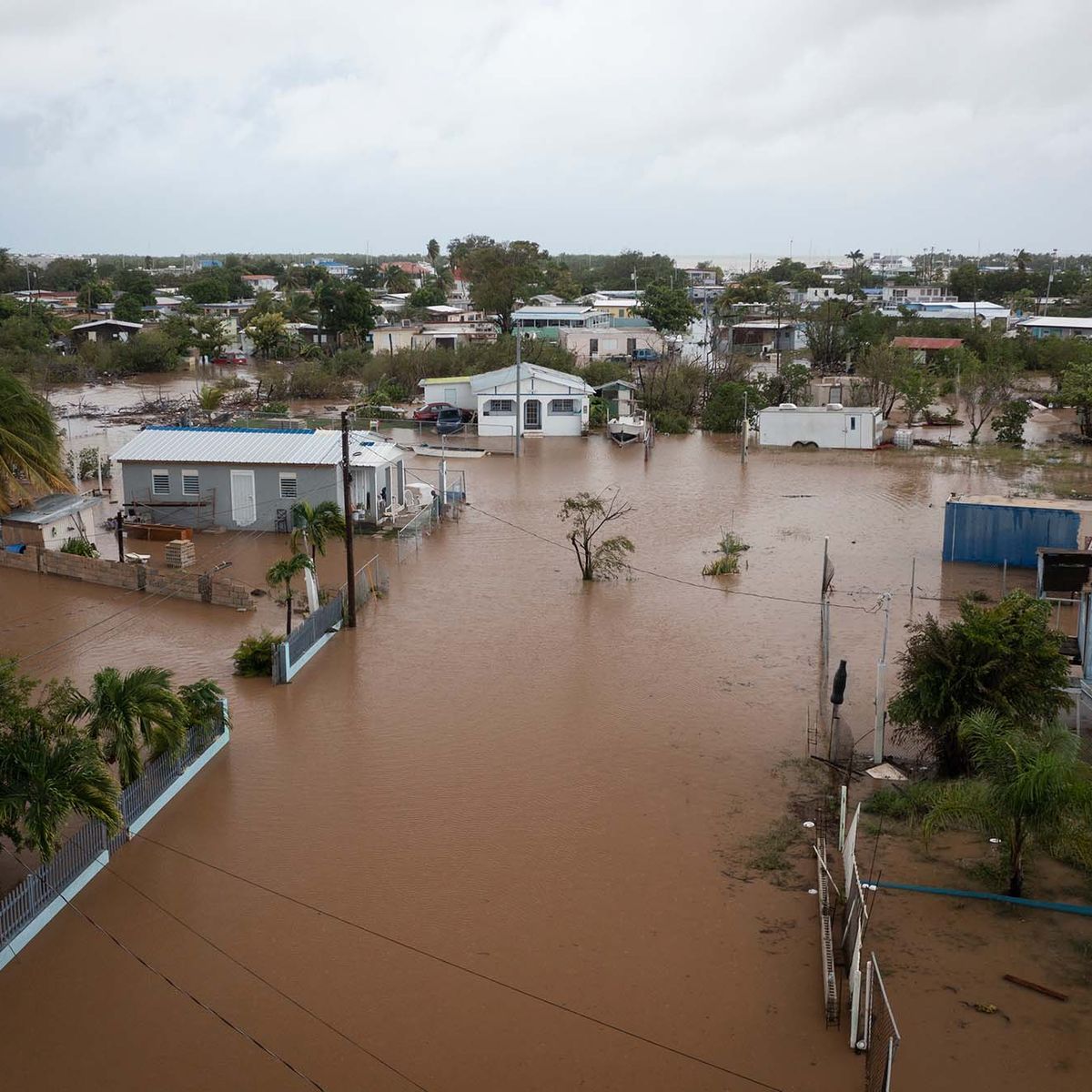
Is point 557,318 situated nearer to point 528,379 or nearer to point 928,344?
point 928,344

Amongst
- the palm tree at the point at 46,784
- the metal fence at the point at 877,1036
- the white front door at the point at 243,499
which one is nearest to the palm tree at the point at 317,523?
the white front door at the point at 243,499

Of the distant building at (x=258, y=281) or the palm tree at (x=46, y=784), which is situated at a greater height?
the distant building at (x=258, y=281)

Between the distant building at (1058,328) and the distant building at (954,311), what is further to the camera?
the distant building at (954,311)

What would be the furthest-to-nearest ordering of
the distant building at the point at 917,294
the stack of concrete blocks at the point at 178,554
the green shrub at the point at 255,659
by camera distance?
the distant building at the point at 917,294
the stack of concrete blocks at the point at 178,554
the green shrub at the point at 255,659

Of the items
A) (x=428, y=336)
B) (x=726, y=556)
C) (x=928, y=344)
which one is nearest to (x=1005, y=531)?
(x=726, y=556)

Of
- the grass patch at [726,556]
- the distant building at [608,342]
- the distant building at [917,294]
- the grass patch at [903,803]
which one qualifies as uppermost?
the distant building at [917,294]

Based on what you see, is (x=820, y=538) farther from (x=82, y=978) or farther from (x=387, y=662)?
(x=82, y=978)

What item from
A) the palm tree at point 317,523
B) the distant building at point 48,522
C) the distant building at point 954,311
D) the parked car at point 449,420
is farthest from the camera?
the distant building at point 954,311

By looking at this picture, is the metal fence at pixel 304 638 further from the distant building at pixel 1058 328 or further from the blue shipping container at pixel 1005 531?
the distant building at pixel 1058 328
